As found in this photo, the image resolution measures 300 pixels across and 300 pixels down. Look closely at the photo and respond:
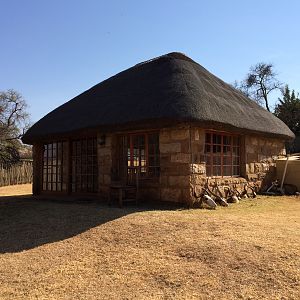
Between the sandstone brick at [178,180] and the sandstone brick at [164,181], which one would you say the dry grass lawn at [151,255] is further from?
the sandstone brick at [164,181]

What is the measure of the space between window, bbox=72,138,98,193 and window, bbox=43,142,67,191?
505 mm

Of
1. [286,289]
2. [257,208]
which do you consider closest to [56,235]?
[286,289]

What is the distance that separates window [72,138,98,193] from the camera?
12.4 meters

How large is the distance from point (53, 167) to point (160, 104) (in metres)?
5.36

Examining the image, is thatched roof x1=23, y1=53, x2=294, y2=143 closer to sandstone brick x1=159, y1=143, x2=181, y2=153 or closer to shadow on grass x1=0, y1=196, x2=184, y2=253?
sandstone brick x1=159, y1=143, x2=181, y2=153

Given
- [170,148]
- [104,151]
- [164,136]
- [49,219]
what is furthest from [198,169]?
[49,219]

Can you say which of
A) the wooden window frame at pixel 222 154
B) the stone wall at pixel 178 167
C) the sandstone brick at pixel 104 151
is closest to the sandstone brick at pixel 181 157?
the stone wall at pixel 178 167

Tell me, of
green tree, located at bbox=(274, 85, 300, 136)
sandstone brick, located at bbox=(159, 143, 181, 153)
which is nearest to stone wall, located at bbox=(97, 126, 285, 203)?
sandstone brick, located at bbox=(159, 143, 181, 153)

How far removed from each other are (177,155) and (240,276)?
17.0 ft

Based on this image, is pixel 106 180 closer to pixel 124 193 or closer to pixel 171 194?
pixel 124 193

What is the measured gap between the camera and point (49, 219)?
28.8 ft

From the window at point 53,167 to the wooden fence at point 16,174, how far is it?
25.1 feet

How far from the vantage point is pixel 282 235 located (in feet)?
21.5

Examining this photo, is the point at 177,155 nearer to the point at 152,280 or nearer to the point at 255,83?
the point at 152,280
